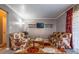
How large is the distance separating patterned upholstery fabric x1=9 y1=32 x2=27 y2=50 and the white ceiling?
33cm

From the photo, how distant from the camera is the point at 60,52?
244 centimetres

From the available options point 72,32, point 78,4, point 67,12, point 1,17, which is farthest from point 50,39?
point 1,17

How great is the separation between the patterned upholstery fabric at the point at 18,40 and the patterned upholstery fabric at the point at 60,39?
0.49 m

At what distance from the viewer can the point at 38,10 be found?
2492 millimetres

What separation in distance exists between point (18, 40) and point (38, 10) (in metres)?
0.66

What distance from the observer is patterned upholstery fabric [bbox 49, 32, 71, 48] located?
97.2 inches

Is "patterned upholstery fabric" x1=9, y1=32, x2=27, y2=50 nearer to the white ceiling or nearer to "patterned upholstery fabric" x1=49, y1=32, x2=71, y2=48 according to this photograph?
the white ceiling

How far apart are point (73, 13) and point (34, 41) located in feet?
2.81

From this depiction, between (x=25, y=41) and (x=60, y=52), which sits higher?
(x=25, y=41)

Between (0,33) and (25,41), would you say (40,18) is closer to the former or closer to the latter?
(25,41)

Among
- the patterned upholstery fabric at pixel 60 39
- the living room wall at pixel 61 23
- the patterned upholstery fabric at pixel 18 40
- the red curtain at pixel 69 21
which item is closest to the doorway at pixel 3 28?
the patterned upholstery fabric at pixel 18 40

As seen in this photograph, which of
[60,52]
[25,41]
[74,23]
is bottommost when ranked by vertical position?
[60,52]

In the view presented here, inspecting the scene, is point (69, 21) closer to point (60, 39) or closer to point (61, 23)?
point (61, 23)

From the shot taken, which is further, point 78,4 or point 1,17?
point 1,17
